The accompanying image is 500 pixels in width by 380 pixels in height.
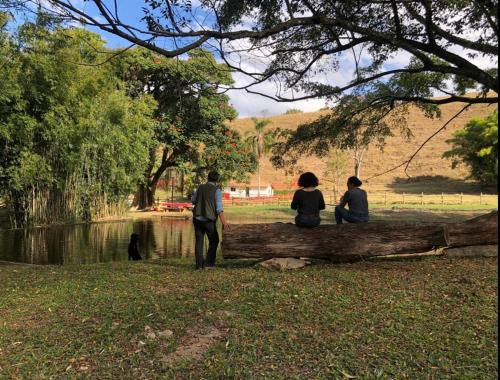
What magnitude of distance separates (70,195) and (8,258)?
9526 millimetres

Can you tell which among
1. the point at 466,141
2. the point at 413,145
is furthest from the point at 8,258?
the point at 413,145

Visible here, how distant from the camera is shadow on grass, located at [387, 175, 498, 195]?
52250 mm

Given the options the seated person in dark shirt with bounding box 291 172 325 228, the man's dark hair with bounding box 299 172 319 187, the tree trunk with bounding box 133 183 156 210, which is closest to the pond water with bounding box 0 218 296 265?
the seated person in dark shirt with bounding box 291 172 325 228

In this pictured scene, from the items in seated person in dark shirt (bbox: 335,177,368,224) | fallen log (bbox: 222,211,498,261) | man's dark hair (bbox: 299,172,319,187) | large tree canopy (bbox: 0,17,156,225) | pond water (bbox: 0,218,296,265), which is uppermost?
large tree canopy (bbox: 0,17,156,225)

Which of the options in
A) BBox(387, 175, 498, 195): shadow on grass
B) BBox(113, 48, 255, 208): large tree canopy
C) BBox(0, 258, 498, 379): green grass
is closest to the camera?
BBox(0, 258, 498, 379): green grass

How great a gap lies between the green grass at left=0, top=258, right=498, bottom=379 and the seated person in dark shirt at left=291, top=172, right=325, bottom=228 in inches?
35.1

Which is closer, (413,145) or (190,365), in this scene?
(190,365)

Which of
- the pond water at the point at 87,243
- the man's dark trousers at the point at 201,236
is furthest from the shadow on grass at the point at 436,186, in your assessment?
the man's dark trousers at the point at 201,236

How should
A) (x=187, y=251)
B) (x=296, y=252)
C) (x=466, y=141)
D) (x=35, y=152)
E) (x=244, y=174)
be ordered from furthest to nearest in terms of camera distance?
1. (x=466, y=141)
2. (x=244, y=174)
3. (x=35, y=152)
4. (x=187, y=251)
5. (x=296, y=252)

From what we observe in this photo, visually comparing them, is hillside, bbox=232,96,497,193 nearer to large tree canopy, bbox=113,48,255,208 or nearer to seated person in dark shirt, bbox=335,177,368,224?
large tree canopy, bbox=113,48,255,208

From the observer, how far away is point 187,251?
14.7 meters

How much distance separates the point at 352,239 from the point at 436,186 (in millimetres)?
54097

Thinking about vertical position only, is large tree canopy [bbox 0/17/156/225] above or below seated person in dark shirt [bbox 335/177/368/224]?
above

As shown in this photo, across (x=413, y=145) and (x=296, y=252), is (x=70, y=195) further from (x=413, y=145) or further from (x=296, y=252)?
(x=413, y=145)
